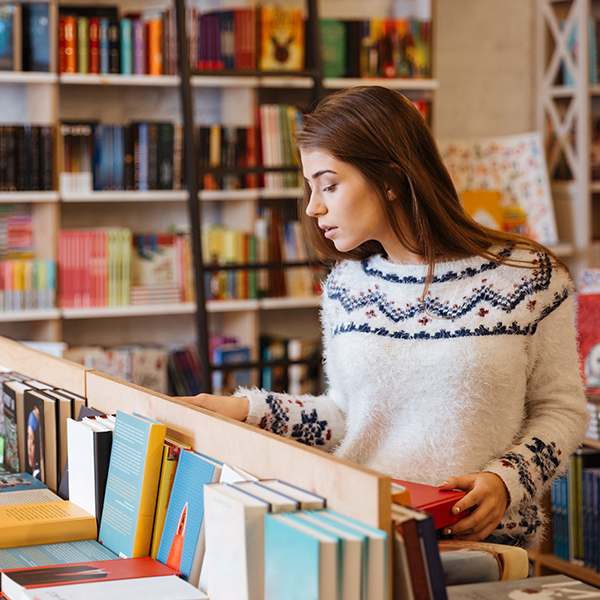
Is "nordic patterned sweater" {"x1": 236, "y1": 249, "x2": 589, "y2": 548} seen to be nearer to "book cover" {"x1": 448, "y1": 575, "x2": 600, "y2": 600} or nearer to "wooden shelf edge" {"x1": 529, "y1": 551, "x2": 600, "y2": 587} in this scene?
"book cover" {"x1": 448, "y1": 575, "x2": 600, "y2": 600}

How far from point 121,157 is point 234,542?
2.47 metres

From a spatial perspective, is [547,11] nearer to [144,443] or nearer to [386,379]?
[386,379]

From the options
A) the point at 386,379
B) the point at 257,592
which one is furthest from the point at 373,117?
the point at 257,592

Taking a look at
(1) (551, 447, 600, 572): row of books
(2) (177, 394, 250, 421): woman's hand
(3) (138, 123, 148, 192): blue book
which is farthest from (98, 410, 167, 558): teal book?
(3) (138, 123, 148, 192): blue book

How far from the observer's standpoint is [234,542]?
32.8 inches

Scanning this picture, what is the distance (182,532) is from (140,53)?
2.46 m

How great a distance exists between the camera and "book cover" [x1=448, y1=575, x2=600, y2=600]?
0.82 m

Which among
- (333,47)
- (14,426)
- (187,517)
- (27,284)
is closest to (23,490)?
(14,426)

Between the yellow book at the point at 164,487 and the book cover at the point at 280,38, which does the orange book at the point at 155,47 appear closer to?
the book cover at the point at 280,38

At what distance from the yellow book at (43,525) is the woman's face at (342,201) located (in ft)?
1.94

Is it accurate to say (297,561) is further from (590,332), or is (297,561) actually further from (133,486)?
(590,332)

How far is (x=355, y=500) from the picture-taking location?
0.80m

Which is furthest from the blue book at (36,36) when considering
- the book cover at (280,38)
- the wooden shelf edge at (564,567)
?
the wooden shelf edge at (564,567)

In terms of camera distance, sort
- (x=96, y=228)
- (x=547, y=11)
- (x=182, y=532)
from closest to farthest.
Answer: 1. (x=182, y=532)
2. (x=96, y=228)
3. (x=547, y=11)
